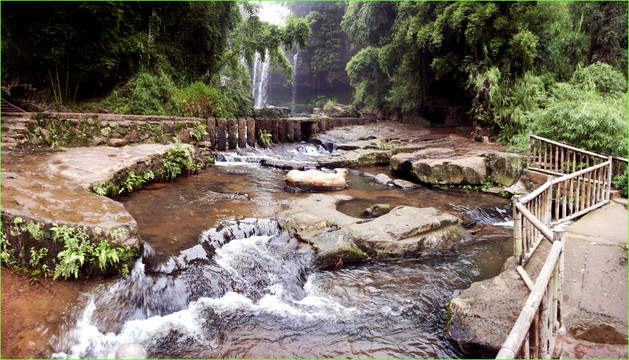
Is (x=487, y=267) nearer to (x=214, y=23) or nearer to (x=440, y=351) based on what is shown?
(x=440, y=351)

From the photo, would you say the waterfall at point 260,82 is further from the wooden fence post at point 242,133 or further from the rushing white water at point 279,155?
the wooden fence post at point 242,133

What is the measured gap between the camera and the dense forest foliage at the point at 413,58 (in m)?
8.27

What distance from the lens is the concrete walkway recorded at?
257cm

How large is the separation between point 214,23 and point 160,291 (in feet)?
43.2

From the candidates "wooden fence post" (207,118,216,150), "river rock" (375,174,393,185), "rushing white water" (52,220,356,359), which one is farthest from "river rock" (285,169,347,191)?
"wooden fence post" (207,118,216,150)

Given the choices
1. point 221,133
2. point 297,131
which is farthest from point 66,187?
point 297,131

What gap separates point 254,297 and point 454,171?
23.6 feet

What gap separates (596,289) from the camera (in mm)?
3383

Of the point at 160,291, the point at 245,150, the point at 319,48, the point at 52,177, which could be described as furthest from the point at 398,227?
the point at 319,48

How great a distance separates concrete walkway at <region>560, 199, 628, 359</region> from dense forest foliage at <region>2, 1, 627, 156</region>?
3423 mm

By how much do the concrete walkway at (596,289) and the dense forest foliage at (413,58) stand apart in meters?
3.42

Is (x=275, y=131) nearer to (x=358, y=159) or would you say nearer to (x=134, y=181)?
(x=358, y=159)

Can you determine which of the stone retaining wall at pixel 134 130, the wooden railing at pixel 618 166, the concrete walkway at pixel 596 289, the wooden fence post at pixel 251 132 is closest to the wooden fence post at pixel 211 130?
the stone retaining wall at pixel 134 130

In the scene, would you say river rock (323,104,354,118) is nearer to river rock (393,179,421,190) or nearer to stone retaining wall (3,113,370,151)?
stone retaining wall (3,113,370,151)
